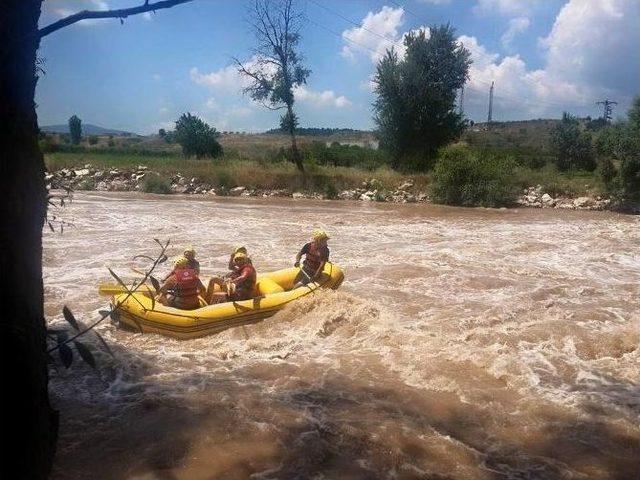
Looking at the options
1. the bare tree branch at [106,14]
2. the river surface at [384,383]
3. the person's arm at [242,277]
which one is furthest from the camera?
the person's arm at [242,277]

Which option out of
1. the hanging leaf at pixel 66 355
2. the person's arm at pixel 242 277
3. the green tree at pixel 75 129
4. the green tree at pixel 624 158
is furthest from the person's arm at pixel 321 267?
the green tree at pixel 75 129

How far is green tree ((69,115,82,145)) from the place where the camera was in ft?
194

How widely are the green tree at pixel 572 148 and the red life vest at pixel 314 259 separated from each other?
87.4 ft

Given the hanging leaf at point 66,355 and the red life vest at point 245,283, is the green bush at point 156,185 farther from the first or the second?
the hanging leaf at point 66,355

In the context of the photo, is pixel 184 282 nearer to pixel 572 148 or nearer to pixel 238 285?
pixel 238 285

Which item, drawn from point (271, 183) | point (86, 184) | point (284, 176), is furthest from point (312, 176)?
point (86, 184)

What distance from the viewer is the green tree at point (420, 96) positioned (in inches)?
1010

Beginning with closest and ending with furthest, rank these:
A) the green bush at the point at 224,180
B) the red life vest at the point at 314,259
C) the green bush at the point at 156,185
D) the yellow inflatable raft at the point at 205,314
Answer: the yellow inflatable raft at the point at 205,314, the red life vest at the point at 314,259, the green bush at the point at 224,180, the green bush at the point at 156,185

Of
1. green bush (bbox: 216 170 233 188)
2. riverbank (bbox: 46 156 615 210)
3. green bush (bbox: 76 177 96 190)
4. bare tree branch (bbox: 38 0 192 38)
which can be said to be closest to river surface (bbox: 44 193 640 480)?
bare tree branch (bbox: 38 0 192 38)

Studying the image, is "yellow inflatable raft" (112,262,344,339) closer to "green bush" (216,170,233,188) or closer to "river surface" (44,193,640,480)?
"river surface" (44,193,640,480)

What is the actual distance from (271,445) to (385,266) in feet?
23.0

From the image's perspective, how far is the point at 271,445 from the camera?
4.27 m

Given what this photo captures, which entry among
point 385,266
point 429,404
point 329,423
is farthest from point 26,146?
point 385,266

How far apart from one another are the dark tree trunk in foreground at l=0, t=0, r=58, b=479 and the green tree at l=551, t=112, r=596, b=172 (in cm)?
3228
